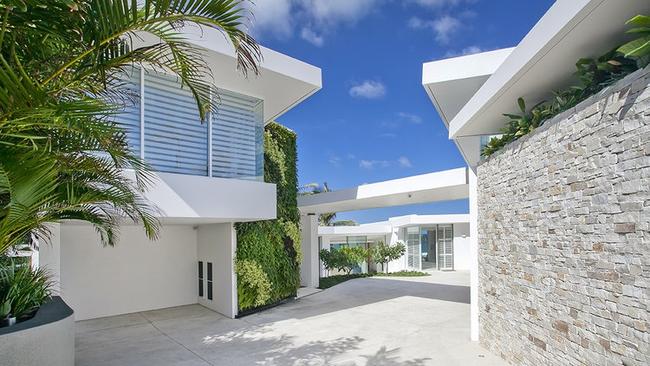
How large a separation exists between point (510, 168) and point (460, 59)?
2910 millimetres

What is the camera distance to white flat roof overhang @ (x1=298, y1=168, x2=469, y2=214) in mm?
11102

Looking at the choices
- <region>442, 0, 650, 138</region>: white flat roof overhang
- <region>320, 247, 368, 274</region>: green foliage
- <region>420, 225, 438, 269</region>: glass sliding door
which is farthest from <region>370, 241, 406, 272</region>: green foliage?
<region>442, 0, 650, 138</region>: white flat roof overhang

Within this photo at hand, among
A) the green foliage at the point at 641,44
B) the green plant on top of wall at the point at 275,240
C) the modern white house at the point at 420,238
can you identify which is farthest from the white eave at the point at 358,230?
the green foliage at the point at 641,44

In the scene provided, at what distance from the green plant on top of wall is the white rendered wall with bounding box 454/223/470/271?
44.2ft

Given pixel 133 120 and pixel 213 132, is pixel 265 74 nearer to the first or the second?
pixel 213 132

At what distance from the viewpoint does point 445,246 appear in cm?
2420

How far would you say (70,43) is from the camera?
3225 mm

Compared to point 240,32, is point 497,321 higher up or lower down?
lower down

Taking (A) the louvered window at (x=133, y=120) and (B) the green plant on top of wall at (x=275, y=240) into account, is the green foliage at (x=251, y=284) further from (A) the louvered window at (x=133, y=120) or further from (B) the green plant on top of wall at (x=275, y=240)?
(A) the louvered window at (x=133, y=120)

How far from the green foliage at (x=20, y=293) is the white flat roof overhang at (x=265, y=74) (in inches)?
170

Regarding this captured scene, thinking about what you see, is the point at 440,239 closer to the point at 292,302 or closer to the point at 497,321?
the point at 292,302

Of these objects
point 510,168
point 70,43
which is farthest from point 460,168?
point 70,43

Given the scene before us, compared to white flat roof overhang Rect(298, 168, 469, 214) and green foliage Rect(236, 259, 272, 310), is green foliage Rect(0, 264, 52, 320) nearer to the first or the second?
green foliage Rect(236, 259, 272, 310)

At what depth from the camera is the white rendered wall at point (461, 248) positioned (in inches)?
936
